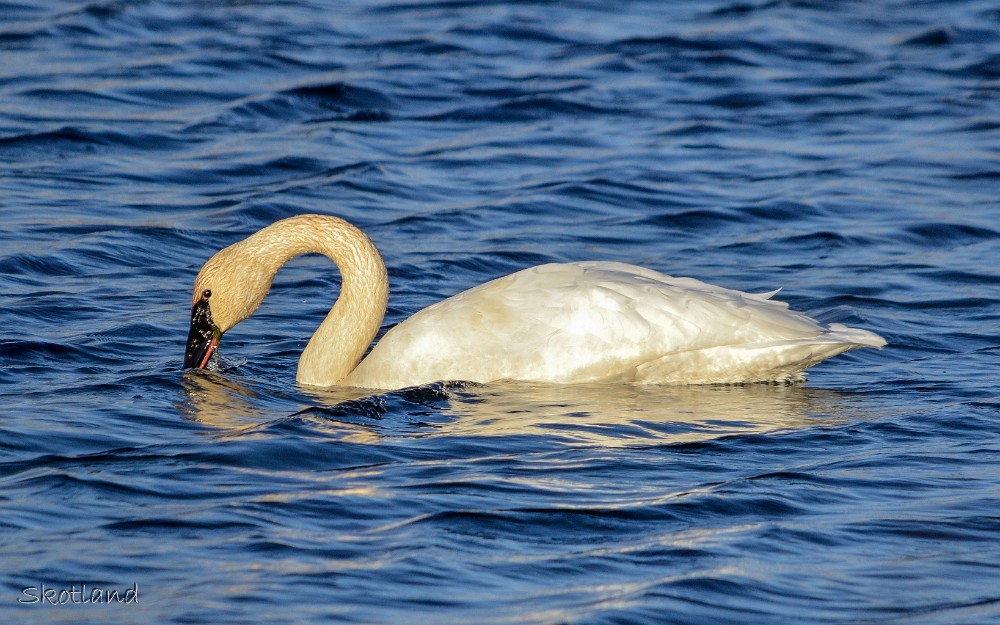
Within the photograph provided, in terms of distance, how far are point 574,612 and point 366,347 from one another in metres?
3.78

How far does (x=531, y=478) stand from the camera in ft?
22.2

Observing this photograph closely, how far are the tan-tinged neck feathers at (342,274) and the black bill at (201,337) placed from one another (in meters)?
0.04

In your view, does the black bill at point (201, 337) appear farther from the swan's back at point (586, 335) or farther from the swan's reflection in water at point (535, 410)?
the swan's back at point (586, 335)

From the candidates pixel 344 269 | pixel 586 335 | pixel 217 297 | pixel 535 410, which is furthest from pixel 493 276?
pixel 535 410

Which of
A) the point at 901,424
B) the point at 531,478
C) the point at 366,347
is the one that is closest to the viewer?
the point at 531,478

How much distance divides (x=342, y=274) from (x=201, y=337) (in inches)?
32.4

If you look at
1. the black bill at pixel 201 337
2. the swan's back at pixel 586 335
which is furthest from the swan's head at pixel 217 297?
the swan's back at pixel 586 335

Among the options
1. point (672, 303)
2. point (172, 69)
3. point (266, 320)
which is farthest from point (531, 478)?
point (172, 69)

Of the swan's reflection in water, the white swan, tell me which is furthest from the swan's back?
the swan's reflection in water

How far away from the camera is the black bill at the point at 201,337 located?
872 cm

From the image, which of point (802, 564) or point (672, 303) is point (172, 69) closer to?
point (672, 303)

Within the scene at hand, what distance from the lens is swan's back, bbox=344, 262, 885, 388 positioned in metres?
8.34

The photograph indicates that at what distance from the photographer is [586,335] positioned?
27.3 feet

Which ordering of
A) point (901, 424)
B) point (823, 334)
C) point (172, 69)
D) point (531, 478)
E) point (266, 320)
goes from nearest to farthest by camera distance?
point (531, 478)
point (901, 424)
point (823, 334)
point (266, 320)
point (172, 69)
